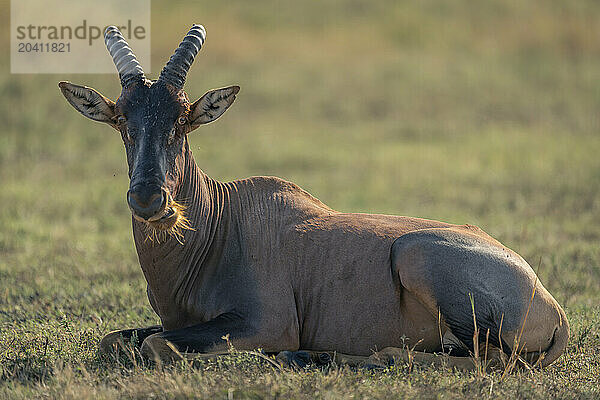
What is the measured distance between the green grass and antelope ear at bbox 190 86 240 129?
1.99 m

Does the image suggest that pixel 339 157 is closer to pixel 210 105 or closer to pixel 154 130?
pixel 210 105

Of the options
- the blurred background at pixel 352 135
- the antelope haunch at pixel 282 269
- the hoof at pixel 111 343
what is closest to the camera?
the antelope haunch at pixel 282 269

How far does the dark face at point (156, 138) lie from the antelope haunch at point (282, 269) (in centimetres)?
1

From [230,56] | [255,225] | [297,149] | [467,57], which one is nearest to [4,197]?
[297,149]

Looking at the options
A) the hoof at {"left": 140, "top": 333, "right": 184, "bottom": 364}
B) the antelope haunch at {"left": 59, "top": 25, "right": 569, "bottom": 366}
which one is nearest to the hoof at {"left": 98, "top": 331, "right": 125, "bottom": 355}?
the antelope haunch at {"left": 59, "top": 25, "right": 569, "bottom": 366}

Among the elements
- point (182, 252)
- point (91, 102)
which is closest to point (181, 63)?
point (91, 102)

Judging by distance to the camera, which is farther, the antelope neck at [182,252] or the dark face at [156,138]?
the antelope neck at [182,252]

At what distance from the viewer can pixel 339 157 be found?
1998 centimetres

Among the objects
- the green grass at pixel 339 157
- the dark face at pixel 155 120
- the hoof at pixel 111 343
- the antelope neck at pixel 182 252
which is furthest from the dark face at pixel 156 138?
the green grass at pixel 339 157

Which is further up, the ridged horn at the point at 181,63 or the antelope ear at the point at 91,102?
the ridged horn at the point at 181,63

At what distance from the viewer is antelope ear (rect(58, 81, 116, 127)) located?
712 cm

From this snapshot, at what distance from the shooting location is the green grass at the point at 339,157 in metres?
6.51

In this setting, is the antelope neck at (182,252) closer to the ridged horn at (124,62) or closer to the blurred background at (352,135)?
the ridged horn at (124,62)

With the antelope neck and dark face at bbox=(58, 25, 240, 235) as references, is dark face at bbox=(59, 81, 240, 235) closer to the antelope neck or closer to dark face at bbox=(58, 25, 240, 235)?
dark face at bbox=(58, 25, 240, 235)
